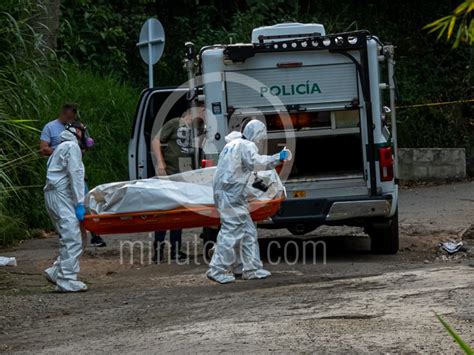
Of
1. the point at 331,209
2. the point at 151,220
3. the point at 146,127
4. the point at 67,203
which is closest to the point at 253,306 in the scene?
the point at 151,220

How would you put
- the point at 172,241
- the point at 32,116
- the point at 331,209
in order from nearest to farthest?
the point at 331,209 < the point at 172,241 < the point at 32,116

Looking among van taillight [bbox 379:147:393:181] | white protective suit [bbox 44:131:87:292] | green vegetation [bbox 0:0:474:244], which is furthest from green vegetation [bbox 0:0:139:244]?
van taillight [bbox 379:147:393:181]

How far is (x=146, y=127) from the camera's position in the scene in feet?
44.3

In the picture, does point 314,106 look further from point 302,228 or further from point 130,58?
point 130,58

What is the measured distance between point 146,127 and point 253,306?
4.96 meters

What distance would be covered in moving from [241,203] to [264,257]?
7.42ft

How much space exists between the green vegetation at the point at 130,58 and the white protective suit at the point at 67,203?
3679 mm

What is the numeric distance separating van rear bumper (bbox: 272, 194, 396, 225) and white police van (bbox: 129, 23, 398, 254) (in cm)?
1

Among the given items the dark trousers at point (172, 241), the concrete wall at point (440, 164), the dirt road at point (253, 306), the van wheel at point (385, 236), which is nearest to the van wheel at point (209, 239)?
the dirt road at point (253, 306)

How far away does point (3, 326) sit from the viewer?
8.99m

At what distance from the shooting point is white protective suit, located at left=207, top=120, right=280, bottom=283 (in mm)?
10680

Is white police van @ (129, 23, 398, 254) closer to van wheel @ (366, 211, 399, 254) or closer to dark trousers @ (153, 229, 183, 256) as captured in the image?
van wheel @ (366, 211, 399, 254)

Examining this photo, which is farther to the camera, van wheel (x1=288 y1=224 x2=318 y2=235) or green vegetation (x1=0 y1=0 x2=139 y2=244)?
green vegetation (x1=0 y1=0 x2=139 y2=244)

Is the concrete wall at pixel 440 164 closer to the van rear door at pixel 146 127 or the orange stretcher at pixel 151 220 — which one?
the van rear door at pixel 146 127
